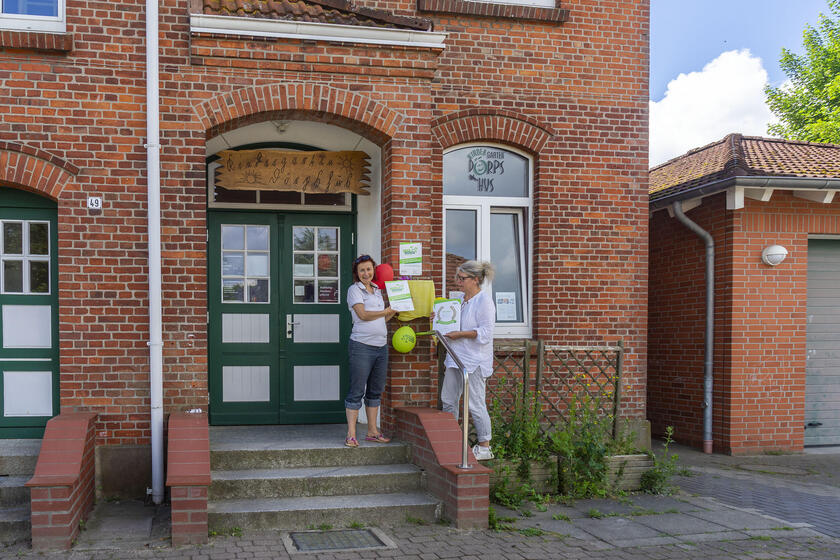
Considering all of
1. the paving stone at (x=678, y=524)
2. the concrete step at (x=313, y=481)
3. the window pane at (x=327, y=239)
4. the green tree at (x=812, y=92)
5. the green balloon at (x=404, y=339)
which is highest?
the green tree at (x=812, y=92)

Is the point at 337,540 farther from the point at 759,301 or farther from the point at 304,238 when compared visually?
the point at 759,301

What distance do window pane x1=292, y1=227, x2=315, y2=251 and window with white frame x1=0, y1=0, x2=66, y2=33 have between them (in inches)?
118

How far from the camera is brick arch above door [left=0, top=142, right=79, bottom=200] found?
6.63 meters

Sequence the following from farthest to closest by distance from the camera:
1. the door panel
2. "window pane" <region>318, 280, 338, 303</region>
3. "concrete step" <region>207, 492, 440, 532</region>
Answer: "window pane" <region>318, 280, 338, 303</region>
the door panel
"concrete step" <region>207, 492, 440, 532</region>

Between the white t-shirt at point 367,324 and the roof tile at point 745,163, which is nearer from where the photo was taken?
the white t-shirt at point 367,324

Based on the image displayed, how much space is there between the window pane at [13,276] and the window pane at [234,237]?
203 centimetres

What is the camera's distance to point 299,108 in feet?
23.3

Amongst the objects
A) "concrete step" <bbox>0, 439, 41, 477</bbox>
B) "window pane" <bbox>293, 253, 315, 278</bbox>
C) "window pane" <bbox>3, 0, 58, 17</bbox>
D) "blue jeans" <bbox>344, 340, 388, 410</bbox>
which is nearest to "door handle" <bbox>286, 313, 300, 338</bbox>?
"window pane" <bbox>293, 253, 315, 278</bbox>

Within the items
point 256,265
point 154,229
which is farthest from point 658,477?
point 154,229

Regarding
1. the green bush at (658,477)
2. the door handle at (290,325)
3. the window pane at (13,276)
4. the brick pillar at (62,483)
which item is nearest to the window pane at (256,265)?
the door handle at (290,325)

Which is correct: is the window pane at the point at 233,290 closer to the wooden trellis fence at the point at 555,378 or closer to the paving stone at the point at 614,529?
the wooden trellis fence at the point at 555,378

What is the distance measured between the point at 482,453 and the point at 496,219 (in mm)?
2931

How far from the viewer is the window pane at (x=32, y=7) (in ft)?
22.5

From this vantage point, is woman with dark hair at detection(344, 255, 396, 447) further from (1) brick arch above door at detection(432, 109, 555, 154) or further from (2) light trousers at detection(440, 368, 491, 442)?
(1) brick arch above door at detection(432, 109, 555, 154)
